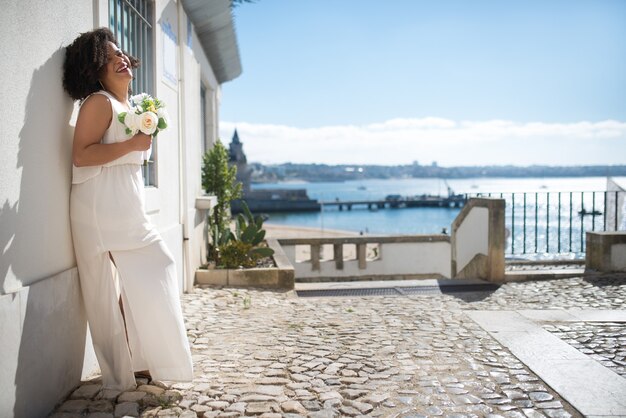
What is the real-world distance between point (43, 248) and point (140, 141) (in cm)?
85

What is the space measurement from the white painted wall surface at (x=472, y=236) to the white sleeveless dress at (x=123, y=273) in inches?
242

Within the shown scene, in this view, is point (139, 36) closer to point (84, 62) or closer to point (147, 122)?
point (84, 62)

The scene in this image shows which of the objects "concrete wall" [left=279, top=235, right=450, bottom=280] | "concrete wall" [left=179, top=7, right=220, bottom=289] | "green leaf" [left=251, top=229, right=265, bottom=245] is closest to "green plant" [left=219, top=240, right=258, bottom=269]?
"concrete wall" [left=179, top=7, right=220, bottom=289]

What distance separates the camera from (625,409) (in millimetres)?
3434

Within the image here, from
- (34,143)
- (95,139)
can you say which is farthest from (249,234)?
(34,143)

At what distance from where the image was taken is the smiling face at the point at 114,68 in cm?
365

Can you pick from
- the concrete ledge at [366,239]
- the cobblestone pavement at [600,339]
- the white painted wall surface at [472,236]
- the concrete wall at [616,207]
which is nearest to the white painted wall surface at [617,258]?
the white painted wall surface at [472,236]

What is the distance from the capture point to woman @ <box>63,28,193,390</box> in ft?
11.5

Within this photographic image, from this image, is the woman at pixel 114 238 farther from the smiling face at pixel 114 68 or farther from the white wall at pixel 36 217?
the white wall at pixel 36 217

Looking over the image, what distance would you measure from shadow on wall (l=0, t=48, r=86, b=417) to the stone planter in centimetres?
452

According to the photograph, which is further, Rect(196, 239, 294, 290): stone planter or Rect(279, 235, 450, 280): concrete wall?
Rect(279, 235, 450, 280): concrete wall

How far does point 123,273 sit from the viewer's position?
3.57 metres

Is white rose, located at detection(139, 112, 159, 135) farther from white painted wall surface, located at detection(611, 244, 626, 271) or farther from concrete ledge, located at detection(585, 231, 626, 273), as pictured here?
white painted wall surface, located at detection(611, 244, 626, 271)

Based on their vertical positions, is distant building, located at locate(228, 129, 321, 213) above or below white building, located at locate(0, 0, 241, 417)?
below
